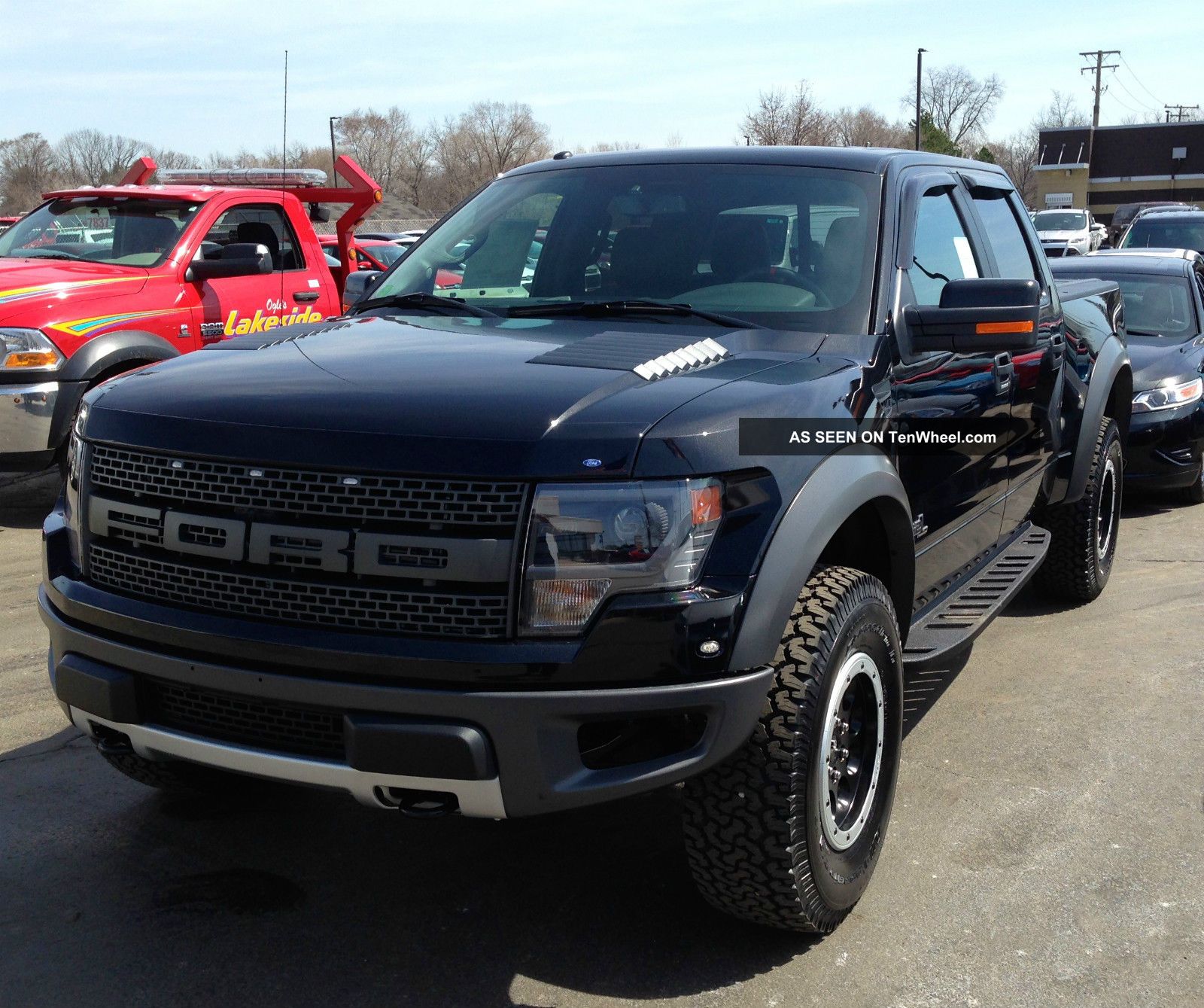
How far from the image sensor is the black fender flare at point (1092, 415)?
17.2 ft

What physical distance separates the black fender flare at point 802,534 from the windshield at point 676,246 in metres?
0.53

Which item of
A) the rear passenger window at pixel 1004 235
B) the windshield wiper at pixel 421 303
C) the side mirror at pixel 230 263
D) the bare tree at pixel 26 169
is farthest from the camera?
the bare tree at pixel 26 169

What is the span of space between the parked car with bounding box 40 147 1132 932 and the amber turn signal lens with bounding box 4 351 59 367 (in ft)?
13.2

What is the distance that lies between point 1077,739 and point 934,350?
1576mm

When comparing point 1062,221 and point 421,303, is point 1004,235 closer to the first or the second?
point 421,303

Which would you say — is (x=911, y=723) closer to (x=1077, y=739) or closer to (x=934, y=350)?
(x=1077, y=739)

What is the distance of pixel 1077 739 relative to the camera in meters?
4.23

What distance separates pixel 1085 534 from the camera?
5.55 metres

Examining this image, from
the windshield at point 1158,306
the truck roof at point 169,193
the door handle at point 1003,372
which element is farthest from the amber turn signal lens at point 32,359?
the windshield at point 1158,306

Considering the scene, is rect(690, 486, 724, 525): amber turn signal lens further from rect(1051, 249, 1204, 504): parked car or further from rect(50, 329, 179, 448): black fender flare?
rect(1051, 249, 1204, 504): parked car

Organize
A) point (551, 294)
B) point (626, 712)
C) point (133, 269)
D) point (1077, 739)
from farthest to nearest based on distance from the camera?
1. point (133, 269)
2. point (1077, 739)
3. point (551, 294)
4. point (626, 712)

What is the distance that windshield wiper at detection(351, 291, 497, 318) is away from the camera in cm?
366

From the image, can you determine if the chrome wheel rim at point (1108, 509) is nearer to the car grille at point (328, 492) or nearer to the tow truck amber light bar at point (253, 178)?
the car grille at point (328, 492)

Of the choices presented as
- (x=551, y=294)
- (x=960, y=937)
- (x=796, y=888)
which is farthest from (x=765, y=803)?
(x=551, y=294)
